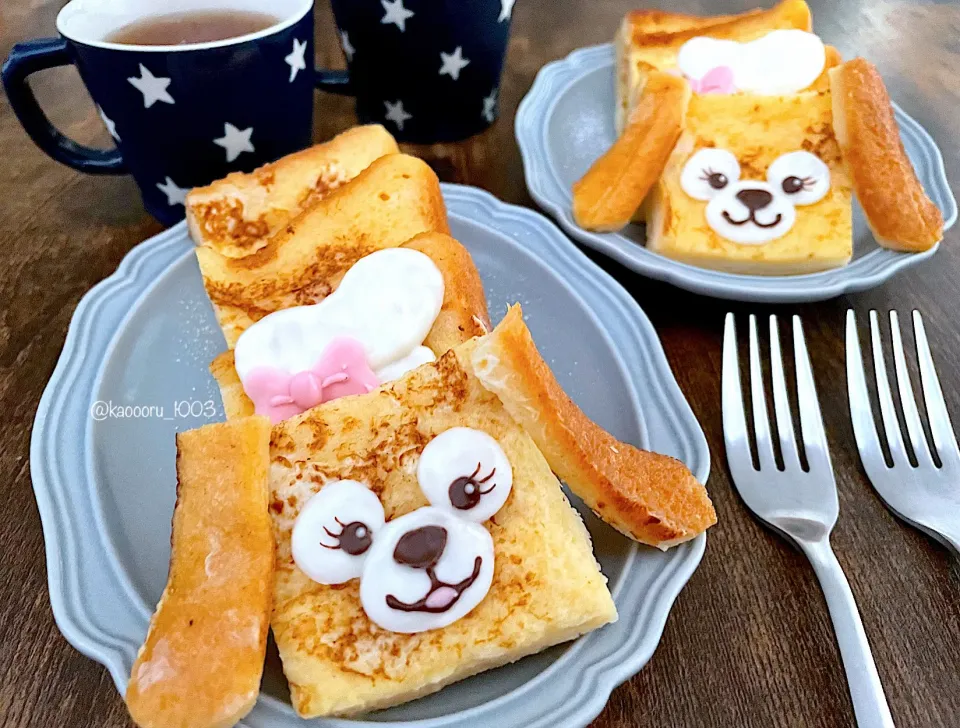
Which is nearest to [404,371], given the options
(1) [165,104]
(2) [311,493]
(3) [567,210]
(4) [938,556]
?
(2) [311,493]

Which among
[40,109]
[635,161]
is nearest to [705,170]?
[635,161]

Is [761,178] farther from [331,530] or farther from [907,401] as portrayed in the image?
[331,530]

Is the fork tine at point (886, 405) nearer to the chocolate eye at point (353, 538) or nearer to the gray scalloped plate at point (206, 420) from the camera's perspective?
the gray scalloped plate at point (206, 420)

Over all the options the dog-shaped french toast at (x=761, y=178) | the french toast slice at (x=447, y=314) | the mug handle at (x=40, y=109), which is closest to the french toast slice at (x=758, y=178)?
the dog-shaped french toast at (x=761, y=178)

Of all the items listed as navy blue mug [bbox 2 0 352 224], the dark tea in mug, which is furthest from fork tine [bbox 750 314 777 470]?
the dark tea in mug

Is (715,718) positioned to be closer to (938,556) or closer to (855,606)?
(855,606)

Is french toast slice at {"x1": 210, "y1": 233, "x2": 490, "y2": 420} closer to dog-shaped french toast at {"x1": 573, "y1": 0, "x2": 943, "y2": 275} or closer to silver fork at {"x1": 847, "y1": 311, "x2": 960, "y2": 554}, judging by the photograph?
dog-shaped french toast at {"x1": 573, "y1": 0, "x2": 943, "y2": 275}
